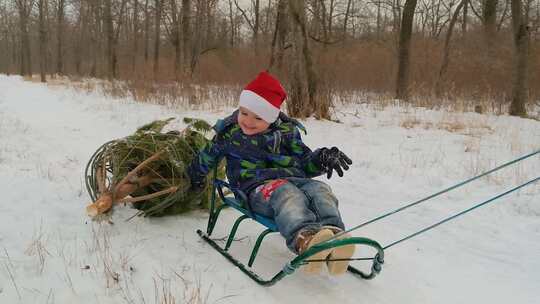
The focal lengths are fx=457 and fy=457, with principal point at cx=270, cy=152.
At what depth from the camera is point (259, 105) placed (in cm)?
289

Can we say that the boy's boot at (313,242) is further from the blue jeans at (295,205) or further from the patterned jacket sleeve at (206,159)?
the patterned jacket sleeve at (206,159)

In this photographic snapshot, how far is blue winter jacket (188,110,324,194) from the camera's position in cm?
291

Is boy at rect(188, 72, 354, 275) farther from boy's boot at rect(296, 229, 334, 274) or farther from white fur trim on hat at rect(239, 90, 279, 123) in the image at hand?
boy's boot at rect(296, 229, 334, 274)

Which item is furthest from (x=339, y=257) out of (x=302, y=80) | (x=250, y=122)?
(x=302, y=80)

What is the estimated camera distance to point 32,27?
39.3m

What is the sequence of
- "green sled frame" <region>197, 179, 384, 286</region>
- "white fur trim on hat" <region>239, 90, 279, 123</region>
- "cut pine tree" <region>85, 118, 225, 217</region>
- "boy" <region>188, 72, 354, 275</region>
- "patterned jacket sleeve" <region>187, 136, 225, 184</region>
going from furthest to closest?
"cut pine tree" <region>85, 118, 225, 217</region>
"patterned jacket sleeve" <region>187, 136, 225, 184</region>
"white fur trim on hat" <region>239, 90, 279, 123</region>
"boy" <region>188, 72, 354, 275</region>
"green sled frame" <region>197, 179, 384, 286</region>

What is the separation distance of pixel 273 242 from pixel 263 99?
1002 millimetres

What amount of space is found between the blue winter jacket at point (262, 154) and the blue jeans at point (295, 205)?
0.12 metres

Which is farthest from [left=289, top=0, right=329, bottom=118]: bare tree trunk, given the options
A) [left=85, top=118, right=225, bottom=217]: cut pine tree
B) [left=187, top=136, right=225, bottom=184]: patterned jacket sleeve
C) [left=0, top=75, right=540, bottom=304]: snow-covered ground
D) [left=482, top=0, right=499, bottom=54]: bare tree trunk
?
[left=482, top=0, right=499, bottom=54]: bare tree trunk

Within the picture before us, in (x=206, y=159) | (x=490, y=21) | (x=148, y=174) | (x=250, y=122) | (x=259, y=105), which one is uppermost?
(x=490, y=21)

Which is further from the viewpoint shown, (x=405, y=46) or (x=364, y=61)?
(x=364, y=61)

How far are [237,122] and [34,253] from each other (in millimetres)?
1454

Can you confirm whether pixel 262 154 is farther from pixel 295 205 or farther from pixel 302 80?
pixel 302 80

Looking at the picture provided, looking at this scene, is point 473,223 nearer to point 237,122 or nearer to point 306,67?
point 237,122
